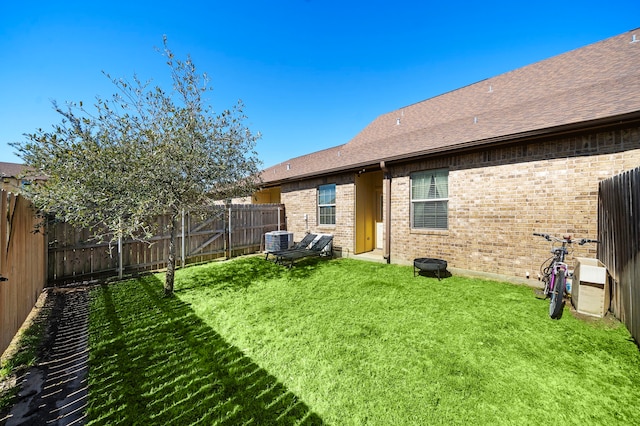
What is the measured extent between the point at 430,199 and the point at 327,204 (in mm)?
4253

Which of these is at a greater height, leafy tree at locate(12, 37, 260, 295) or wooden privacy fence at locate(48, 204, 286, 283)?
leafy tree at locate(12, 37, 260, 295)

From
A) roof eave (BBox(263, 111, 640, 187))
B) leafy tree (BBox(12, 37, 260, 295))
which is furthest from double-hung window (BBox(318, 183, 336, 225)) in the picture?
leafy tree (BBox(12, 37, 260, 295))

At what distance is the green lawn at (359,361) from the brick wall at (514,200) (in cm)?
117

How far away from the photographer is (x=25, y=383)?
2.69 metres

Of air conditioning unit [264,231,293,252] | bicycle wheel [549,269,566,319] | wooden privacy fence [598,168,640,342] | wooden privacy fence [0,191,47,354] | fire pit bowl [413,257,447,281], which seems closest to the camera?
wooden privacy fence [0,191,47,354]

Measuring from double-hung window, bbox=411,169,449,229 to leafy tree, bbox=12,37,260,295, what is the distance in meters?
5.77

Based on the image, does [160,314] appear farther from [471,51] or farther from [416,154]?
[471,51]

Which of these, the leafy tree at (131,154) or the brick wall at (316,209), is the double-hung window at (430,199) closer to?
the brick wall at (316,209)

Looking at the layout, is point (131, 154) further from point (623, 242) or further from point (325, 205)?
point (623, 242)

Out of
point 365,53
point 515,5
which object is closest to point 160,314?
point 515,5

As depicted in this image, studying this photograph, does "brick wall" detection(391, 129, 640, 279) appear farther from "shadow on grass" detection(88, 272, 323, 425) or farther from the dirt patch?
the dirt patch

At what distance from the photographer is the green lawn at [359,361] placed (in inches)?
87.4

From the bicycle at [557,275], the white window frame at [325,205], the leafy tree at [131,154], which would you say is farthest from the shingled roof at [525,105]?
the leafy tree at [131,154]

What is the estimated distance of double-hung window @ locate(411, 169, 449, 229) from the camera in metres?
6.96
